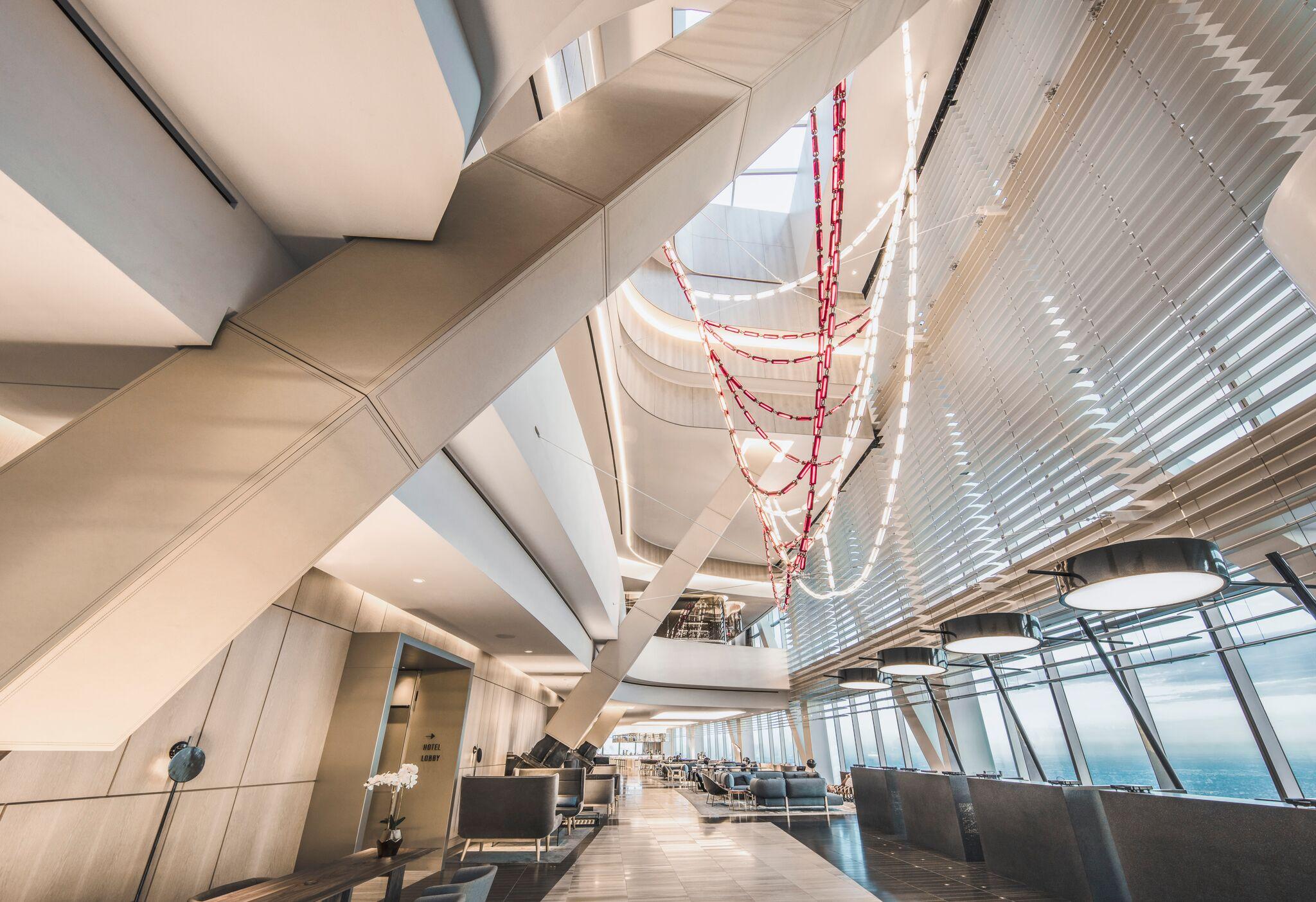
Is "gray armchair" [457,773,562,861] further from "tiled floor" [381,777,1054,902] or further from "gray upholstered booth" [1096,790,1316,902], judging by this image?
"gray upholstered booth" [1096,790,1316,902]

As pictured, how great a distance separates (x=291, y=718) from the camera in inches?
210

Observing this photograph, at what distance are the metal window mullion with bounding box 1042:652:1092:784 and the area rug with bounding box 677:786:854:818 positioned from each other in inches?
239

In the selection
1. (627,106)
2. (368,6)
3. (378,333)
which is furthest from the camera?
(627,106)

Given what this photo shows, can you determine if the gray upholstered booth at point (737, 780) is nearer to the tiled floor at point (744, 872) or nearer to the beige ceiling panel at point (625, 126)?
the tiled floor at point (744, 872)

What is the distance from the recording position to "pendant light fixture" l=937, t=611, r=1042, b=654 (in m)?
4.97

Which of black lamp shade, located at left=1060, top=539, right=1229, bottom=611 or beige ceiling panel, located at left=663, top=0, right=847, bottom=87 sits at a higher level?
beige ceiling panel, located at left=663, top=0, right=847, bottom=87

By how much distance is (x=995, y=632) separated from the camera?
4.97 meters

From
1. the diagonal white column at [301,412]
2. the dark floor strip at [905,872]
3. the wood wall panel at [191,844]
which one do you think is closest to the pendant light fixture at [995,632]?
the dark floor strip at [905,872]

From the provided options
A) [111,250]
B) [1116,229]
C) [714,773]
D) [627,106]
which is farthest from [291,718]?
[714,773]

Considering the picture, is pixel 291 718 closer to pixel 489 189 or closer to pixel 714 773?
pixel 489 189

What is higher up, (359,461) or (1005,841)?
(359,461)

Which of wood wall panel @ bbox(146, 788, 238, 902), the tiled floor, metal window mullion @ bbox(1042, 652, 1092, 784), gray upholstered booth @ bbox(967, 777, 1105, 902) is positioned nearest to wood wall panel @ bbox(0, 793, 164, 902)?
wood wall panel @ bbox(146, 788, 238, 902)

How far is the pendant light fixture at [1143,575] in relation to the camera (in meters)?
3.09

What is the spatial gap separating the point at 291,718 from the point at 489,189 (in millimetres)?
5555
